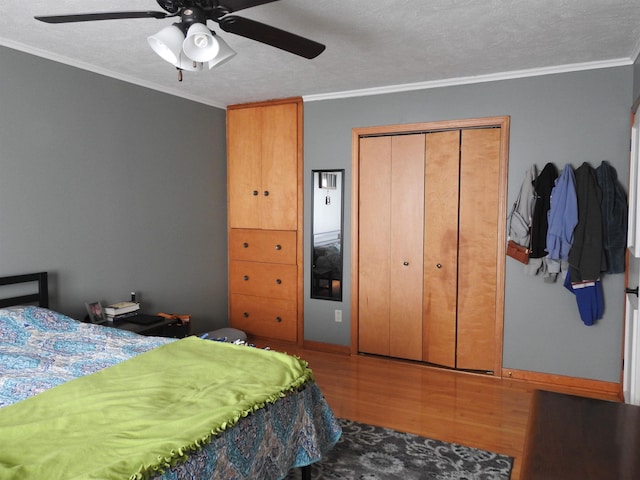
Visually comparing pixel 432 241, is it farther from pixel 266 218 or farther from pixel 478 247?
pixel 266 218

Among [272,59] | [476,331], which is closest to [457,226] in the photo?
[476,331]

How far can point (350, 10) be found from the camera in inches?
97.7

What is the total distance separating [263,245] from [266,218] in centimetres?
28

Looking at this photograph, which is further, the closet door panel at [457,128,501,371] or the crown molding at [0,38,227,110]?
the closet door panel at [457,128,501,371]

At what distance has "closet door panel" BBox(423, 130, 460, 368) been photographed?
3.94m

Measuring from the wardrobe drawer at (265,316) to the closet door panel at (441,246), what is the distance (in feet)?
4.53

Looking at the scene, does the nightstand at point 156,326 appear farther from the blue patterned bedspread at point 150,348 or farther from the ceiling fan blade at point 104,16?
the ceiling fan blade at point 104,16

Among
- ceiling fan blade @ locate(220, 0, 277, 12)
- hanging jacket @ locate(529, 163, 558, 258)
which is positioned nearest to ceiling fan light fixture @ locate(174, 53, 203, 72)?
ceiling fan blade @ locate(220, 0, 277, 12)

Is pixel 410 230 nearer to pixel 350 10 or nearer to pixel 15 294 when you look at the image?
pixel 350 10

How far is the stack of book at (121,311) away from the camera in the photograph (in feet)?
11.6

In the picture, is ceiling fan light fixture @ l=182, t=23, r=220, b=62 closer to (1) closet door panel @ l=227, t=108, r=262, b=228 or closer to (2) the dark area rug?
(2) the dark area rug

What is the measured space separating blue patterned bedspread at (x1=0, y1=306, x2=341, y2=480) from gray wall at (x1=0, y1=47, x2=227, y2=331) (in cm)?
60

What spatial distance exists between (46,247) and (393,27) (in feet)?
8.98

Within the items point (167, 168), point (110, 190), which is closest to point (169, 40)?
point (110, 190)
